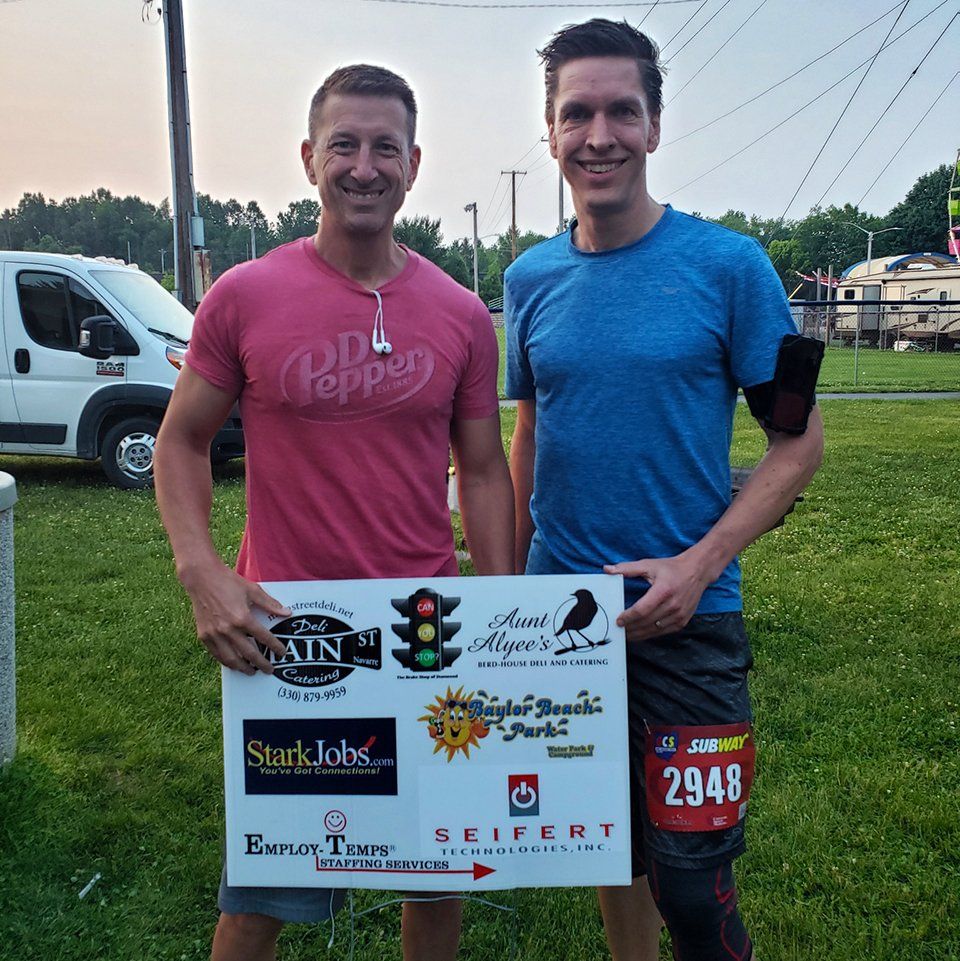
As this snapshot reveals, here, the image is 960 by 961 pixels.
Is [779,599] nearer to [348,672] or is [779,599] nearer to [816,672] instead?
[816,672]

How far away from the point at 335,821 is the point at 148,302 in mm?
9467

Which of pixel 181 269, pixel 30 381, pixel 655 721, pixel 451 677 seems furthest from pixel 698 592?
pixel 181 269

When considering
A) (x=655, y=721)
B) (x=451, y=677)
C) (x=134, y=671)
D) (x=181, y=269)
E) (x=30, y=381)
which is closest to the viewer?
(x=451, y=677)

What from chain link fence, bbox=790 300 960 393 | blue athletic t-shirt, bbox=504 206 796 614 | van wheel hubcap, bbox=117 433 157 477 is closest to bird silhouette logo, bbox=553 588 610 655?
blue athletic t-shirt, bbox=504 206 796 614

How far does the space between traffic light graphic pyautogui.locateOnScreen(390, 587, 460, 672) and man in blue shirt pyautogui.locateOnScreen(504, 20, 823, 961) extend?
36cm

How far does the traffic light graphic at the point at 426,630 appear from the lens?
1953mm

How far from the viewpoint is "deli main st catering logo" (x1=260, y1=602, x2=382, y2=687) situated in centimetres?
197

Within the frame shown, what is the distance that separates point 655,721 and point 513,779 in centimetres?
36

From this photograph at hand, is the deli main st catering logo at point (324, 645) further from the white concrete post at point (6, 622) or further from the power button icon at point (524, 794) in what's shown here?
the white concrete post at point (6, 622)

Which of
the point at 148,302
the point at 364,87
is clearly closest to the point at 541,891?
the point at 364,87

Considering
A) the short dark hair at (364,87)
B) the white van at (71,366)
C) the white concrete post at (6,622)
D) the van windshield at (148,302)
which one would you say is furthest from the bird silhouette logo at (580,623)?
the van windshield at (148,302)

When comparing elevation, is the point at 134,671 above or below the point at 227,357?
below

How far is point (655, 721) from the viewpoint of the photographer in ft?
6.90

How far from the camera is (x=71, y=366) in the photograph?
9.90 m
